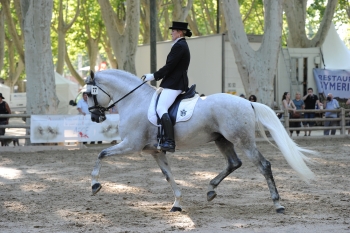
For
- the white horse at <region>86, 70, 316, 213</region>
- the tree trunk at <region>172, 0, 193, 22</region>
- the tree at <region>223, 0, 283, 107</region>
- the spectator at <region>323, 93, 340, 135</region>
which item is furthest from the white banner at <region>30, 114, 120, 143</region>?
the tree trunk at <region>172, 0, 193, 22</region>

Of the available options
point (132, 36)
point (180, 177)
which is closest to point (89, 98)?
point (180, 177)

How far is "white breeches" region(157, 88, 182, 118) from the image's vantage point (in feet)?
32.5

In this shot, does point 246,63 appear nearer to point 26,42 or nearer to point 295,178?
point 26,42

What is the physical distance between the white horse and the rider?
0.85ft

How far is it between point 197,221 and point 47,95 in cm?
1292

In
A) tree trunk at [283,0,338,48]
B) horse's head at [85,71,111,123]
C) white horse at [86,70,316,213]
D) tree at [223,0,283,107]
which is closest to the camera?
white horse at [86,70,316,213]

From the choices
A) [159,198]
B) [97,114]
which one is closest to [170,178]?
[159,198]

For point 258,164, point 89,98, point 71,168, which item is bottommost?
point 71,168

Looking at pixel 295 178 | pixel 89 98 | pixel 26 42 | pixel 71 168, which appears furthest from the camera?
pixel 26 42

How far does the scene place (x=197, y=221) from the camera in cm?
913

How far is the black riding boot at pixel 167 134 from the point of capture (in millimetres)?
9750

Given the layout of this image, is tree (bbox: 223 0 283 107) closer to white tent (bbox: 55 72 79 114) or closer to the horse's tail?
the horse's tail

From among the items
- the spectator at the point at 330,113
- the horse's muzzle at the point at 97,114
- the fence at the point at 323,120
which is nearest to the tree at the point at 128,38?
the fence at the point at 323,120

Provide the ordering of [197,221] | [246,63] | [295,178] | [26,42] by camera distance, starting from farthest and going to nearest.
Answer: [246,63]
[26,42]
[295,178]
[197,221]
